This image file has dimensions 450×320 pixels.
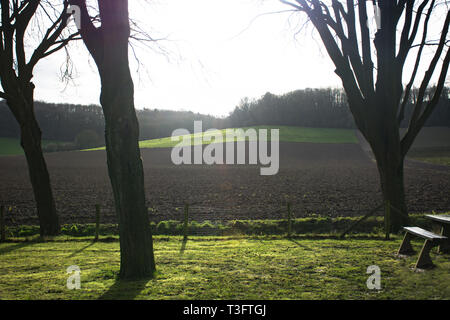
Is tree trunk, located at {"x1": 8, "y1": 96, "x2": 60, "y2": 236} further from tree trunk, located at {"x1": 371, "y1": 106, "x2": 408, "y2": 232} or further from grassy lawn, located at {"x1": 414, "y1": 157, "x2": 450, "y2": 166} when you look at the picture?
grassy lawn, located at {"x1": 414, "y1": 157, "x2": 450, "y2": 166}

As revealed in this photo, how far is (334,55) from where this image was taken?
32.1ft

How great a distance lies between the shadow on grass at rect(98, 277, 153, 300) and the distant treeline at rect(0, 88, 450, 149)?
263 feet

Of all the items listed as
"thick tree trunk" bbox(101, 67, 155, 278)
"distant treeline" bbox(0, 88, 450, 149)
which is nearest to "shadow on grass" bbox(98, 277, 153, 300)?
"thick tree trunk" bbox(101, 67, 155, 278)

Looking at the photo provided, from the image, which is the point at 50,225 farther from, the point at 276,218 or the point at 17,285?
the point at 276,218

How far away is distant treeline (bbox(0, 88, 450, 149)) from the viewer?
264 ft

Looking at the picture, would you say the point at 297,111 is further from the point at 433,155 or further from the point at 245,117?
the point at 433,155

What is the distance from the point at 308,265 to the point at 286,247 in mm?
2142

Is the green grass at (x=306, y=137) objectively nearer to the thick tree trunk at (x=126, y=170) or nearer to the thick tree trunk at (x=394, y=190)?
the thick tree trunk at (x=394, y=190)

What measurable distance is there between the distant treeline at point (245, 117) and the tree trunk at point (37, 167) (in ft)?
239

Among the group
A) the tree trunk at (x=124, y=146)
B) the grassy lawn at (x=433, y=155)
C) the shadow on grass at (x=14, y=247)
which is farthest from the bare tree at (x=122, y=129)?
the grassy lawn at (x=433, y=155)

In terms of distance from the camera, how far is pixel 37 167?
1067 centimetres

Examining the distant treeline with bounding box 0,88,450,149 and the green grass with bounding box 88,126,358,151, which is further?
the distant treeline with bounding box 0,88,450,149

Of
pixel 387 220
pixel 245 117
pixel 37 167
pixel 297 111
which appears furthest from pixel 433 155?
pixel 37 167
